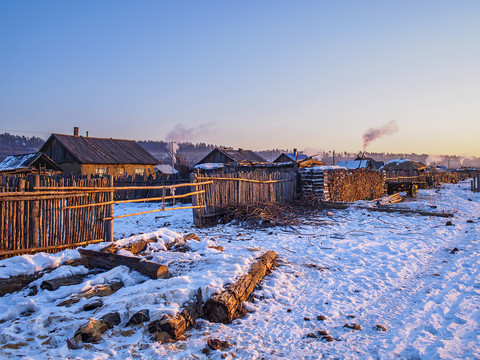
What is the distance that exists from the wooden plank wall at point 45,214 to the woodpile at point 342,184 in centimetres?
988

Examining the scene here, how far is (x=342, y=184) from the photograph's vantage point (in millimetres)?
16172

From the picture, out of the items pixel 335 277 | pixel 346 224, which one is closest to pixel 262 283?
pixel 335 277

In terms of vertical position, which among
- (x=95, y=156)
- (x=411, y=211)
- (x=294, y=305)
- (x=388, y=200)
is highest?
(x=95, y=156)

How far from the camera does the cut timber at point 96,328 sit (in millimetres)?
3072

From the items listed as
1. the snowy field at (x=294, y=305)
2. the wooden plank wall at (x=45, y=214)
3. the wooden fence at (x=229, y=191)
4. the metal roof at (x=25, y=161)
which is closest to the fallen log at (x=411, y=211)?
the wooden fence at (x=229, y=191)

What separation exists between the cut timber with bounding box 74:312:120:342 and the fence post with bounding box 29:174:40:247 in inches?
125

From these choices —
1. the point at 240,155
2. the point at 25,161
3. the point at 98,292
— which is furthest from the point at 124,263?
the point at 240,155

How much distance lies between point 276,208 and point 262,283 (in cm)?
671

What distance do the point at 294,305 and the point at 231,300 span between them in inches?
36.4

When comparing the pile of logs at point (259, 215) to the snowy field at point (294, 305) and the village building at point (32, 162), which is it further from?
the village building at point (32, 162)

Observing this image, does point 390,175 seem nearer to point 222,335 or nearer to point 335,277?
point 335,277

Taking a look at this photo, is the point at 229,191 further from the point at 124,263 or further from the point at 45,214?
the point at 124,263

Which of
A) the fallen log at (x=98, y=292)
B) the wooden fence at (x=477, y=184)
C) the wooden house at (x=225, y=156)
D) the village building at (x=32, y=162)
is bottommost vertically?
the fallen log at (x=98, y=292)

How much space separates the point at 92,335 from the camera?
3.10 metres
